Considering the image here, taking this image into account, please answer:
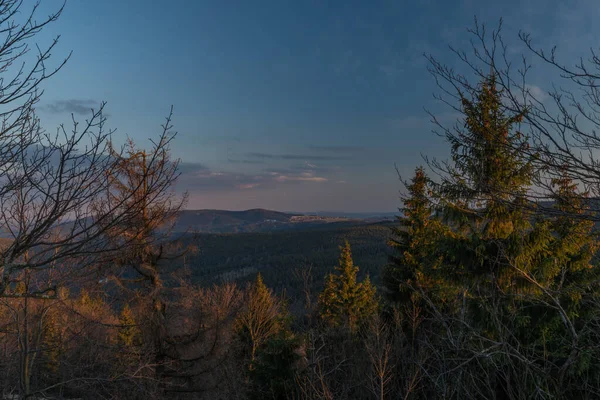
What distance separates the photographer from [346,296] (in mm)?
22641

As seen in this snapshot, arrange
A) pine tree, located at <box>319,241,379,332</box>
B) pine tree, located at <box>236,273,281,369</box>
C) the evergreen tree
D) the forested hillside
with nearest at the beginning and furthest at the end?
the evergreen tree
pine tree, located at <box>236,273,281,369</box>
pine tree, located at <box>319,241,379,332</box>
the forested hillside

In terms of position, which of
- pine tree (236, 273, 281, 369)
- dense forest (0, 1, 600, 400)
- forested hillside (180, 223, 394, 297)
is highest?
dense forest (0, 1, 600, 400)

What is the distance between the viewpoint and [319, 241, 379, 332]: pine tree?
2228 cm

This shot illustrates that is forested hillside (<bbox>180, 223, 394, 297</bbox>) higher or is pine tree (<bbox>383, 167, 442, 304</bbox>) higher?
pine tree (<bbox>383, 167, 442, 304</bbox>)

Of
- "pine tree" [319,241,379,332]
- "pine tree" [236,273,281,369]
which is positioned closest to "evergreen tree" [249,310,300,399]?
"pine tree" [236,273,281,369]

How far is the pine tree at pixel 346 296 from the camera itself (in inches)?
877

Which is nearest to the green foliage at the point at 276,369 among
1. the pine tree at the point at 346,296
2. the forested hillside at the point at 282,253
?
the pine tree at the point at 346,296

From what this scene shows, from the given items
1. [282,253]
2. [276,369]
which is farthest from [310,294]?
[282,253]

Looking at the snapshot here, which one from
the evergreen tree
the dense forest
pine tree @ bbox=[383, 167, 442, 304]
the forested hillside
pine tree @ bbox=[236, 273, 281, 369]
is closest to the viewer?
the dense forest

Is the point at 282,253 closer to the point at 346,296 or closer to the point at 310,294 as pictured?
the point at 346,296

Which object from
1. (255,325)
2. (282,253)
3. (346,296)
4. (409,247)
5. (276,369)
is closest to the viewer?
(276,369)

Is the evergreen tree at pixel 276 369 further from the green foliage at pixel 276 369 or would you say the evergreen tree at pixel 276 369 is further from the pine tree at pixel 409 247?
the pine tree at pixel 409 247

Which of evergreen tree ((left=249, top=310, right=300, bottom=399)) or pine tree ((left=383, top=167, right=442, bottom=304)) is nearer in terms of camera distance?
evergreen tree ((left=249, top=310, right=300, bottom=399))

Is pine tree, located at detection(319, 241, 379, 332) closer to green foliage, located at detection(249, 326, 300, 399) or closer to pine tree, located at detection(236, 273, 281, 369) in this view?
pine tree, located at detection(236, 273, 281, 369)
